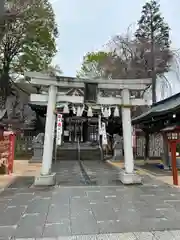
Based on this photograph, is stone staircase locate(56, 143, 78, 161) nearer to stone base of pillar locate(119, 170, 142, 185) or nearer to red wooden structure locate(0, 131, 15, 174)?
red wooden structure locate(0, 131, 15, 174)

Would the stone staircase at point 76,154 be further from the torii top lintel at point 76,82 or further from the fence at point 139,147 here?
the torii top lintel at point 76,82

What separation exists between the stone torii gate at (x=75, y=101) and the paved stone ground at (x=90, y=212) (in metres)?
0.61

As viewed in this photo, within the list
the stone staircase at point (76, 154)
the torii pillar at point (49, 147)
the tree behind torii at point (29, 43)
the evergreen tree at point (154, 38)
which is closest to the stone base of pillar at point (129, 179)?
the torii pillar at point (49, 147)

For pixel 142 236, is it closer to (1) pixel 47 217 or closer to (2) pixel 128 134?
(1) pixel 47 217

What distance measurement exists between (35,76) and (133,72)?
48.6 ft

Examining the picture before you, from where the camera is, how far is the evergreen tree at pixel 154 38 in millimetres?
20234

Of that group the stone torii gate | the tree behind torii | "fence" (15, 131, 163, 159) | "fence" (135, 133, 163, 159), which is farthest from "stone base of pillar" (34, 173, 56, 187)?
the tree behind torii

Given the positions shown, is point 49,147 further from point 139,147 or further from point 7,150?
point 139,147

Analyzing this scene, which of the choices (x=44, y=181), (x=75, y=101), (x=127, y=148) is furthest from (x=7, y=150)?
(x=127, y=148)

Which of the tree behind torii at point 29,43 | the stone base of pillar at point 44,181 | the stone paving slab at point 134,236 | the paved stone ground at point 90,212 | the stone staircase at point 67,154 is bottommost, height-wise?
the stone paving slab at point 134,236

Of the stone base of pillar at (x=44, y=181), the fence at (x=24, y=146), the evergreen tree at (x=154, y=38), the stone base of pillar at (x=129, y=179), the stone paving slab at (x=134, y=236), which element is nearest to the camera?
the stone paving slab at (x=134, y=236)

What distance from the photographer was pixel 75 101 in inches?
287

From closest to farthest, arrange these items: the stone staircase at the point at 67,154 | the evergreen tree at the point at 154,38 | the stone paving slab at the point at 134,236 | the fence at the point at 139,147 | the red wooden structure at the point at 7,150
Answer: the stone paving slab at the point at 134,236
the red wooden structure at the point at 7,150
the stone staircase at the point at 67,154
the fence at the point at 139,147
the evergreen tree at the point at 154,38

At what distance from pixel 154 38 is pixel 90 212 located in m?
21.0
